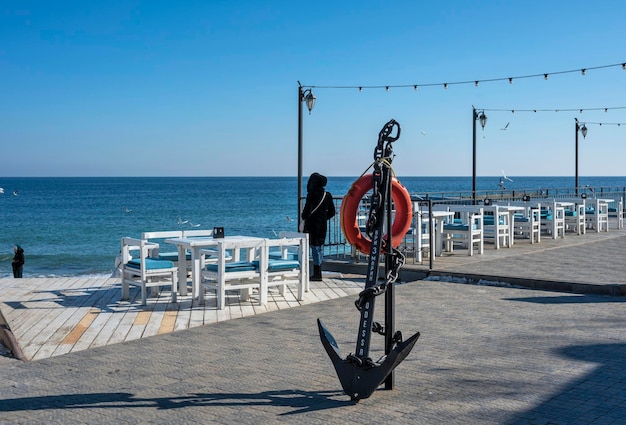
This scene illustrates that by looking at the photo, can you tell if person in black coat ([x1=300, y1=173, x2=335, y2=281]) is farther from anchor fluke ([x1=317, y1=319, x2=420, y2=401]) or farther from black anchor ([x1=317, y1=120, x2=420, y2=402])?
anchor fluke ([x1=317, y1=319, x2=420, y2=401])

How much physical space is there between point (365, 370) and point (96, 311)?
14.3ft

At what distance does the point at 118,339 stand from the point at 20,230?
42719 millimetres

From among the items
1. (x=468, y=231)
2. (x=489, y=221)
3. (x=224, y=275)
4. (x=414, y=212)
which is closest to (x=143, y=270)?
(x=224, y=275)

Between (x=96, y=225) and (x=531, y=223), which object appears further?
(x=96, y=225)

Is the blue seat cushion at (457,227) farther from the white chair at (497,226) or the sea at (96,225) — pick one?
the sea at (96,225)

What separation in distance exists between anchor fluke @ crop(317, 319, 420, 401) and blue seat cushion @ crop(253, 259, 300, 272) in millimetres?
3825

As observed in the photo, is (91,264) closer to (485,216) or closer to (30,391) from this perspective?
(485,216)

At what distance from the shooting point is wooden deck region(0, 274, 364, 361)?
6559 millimetres

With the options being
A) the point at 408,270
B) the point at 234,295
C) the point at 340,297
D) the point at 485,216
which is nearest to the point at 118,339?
the point at 234,295

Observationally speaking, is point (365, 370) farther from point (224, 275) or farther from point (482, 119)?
point (482, 119)

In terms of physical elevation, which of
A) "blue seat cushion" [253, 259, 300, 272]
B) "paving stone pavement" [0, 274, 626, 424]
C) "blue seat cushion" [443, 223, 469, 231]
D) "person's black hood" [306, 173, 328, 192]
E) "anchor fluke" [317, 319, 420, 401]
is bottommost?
"paving stone pavement" [0, 274, 626, 424]

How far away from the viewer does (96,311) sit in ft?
25.9

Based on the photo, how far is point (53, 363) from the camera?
5660 mm

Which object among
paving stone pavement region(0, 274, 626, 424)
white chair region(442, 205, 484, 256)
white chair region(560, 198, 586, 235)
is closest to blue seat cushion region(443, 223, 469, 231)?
white chair region(442, 205, 484, 256)
